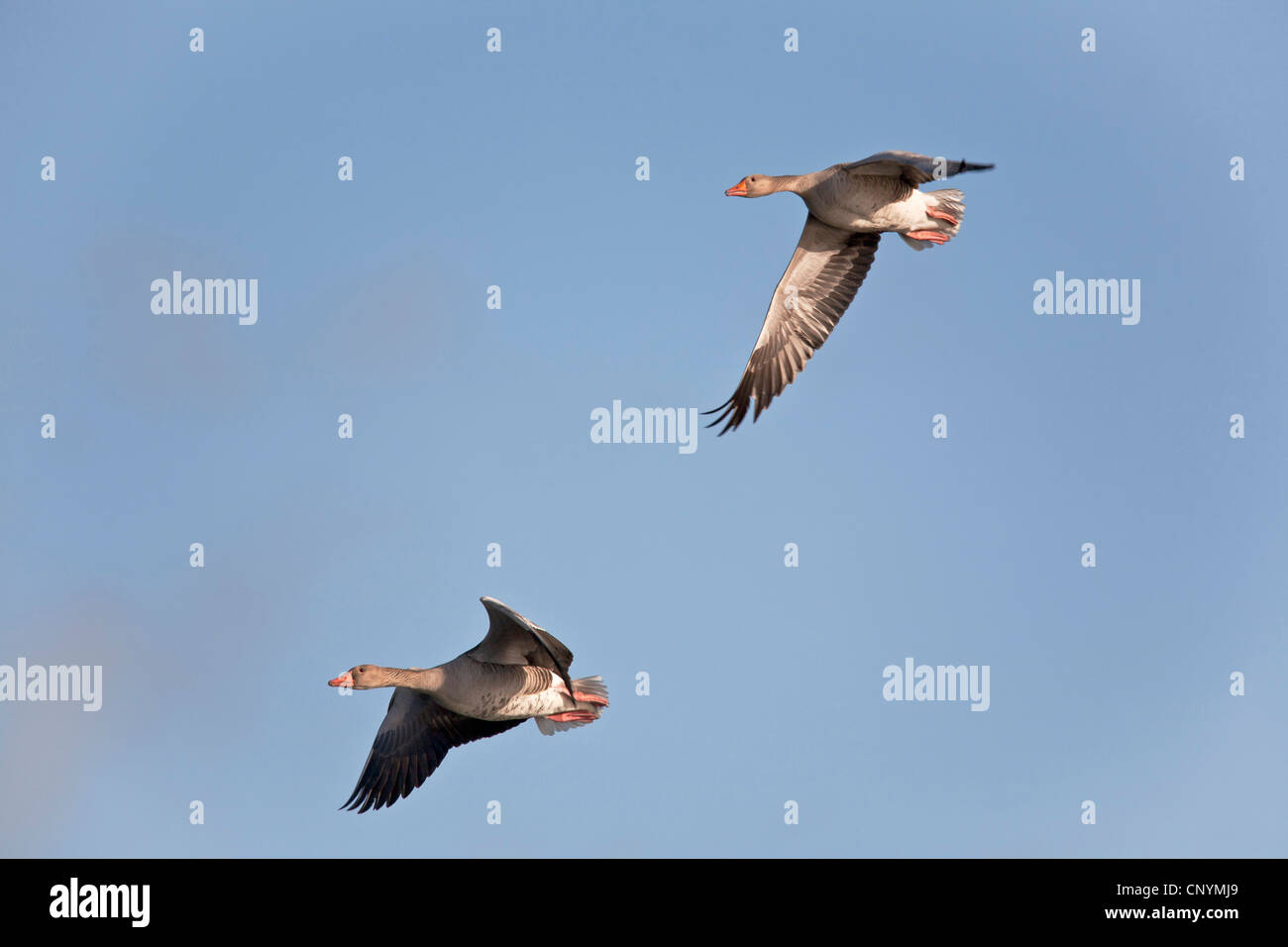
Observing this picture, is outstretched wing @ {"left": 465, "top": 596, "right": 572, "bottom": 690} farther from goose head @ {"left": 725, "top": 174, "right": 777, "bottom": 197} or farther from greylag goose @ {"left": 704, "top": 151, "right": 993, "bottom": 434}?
goose head @ {"left": 725, "top": 174, "right": 777, "bottom": 197}

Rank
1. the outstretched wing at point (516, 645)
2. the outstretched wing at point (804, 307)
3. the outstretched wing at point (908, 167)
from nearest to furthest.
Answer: the outstretched wing at point (908, 167)
the outstretched wing at point (516, 645)
the outstretched wing at point (804, 307)

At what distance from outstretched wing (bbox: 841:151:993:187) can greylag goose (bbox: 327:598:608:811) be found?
4842 mm

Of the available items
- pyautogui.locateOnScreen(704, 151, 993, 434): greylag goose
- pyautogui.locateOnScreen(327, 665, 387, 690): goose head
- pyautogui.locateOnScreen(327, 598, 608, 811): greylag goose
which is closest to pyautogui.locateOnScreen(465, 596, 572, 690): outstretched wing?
pyautogui.locateOnScreen(327, 598, 608, 811): greylag goose

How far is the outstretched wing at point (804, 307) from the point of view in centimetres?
1363

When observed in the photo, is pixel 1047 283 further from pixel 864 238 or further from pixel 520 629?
pixel 520 629

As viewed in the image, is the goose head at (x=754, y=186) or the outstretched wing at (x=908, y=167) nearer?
the outstretched wing at (x=908, y=167)

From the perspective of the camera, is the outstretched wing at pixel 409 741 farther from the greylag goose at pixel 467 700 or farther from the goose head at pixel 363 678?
the goose head at pixel 363 678

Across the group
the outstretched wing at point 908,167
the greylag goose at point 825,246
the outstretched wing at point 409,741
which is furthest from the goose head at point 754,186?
the outstretched wing at point 409,741

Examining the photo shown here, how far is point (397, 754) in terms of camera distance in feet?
43.0

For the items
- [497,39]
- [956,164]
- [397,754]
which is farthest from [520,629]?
[497,39]

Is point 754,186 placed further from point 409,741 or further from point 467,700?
point 409,741

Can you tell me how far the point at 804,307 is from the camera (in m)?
13.9

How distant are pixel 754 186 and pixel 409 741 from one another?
6.35 m
